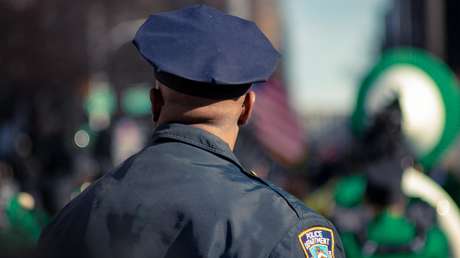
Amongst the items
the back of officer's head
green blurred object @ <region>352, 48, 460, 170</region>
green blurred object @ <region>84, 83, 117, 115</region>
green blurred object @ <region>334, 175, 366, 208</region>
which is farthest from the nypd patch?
green blurred object @ <region>84, 83, 117, 115</region>

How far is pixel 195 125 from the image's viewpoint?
2703 millimetres

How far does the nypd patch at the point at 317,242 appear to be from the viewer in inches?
98.8

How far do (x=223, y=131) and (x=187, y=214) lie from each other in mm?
286

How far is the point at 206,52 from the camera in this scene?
2637mm

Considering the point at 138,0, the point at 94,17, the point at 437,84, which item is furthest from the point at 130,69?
the point at 437,84

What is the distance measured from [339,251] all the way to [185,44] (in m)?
0.61

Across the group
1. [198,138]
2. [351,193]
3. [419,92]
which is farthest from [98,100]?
[198,138]

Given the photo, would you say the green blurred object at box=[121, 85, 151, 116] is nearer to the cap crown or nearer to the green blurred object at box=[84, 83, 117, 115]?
the green blurred object at box=[84, 83, 117, 115]

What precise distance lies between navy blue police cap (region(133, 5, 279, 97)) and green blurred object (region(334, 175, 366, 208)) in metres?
4.18

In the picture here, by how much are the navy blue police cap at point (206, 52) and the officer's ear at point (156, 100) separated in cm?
6

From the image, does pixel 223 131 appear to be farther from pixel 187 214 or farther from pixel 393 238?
pixel 393 238

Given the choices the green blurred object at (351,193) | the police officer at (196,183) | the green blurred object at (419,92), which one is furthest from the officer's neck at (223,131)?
the green blurred object at (419,92)

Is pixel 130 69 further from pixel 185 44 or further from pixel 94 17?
pixel 185 44

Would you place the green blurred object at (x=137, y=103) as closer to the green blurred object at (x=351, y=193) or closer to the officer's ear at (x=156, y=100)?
the green blurred object at (x=351, y=193)
